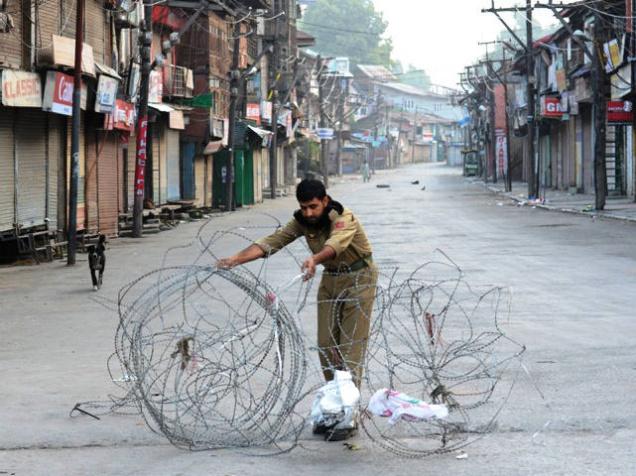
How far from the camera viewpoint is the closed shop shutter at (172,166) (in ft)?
138

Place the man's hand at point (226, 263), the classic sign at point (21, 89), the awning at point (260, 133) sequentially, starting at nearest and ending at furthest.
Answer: the man's hand at point (226, 263) < the classic sign at point (21, 89) < the awning at point (260, 133)

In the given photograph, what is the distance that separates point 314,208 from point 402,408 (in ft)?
4.84

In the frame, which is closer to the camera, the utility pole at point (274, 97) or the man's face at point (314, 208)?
the man's face at point (314, 208)

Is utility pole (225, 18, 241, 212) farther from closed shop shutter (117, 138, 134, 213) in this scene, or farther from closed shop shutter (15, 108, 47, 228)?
closed shop shutter (15, 108, 47, 228)

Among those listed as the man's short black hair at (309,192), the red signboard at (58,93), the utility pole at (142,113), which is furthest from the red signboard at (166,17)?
the man's short black hair at (309,192)

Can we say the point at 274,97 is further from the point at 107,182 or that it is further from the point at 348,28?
the point at 348,28

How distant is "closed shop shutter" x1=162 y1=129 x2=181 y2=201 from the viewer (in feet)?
138

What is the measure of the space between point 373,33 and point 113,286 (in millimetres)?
168217

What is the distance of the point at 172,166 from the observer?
42938mm

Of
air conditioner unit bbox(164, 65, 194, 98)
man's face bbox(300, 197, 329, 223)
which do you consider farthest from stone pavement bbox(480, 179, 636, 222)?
man's face bbox(300, 197, 329, 223)

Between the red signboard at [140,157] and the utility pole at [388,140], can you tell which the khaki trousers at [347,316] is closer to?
the red signboard at [140,157]

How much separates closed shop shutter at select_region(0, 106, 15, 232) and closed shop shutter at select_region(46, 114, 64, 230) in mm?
2121

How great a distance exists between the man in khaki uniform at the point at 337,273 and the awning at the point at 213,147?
38158 mm

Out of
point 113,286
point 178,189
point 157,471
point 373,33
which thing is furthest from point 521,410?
point 373,33
